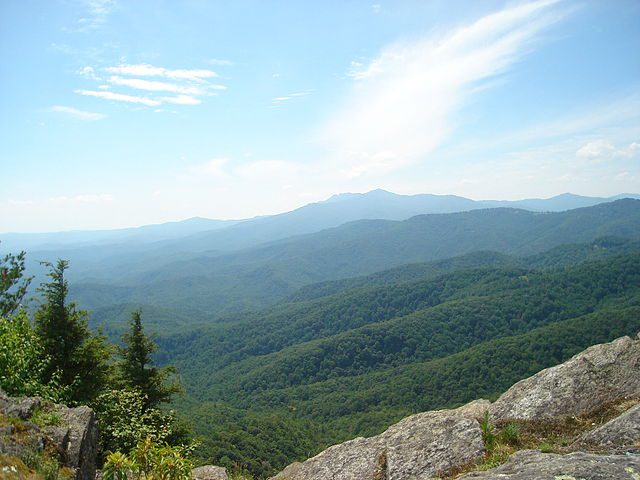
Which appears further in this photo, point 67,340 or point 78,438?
point 67,340

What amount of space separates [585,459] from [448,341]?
158 metres

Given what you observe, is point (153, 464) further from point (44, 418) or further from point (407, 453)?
point (407, 453)

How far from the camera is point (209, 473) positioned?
1032cm

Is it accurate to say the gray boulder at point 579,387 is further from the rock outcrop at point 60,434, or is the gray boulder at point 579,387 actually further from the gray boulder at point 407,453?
the rock outcrop at point 60,434

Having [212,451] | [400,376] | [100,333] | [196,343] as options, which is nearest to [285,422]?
[212,451]

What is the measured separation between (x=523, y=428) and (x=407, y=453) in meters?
2.59

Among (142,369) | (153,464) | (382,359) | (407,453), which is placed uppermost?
(153,464)

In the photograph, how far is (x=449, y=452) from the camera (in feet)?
24.9

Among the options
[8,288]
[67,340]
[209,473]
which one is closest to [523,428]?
[209,473]

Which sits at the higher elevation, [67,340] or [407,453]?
[67,340]

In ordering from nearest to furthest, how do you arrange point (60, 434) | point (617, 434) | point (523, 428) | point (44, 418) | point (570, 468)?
point (570, 468), point (617, 434), point (60, 434), point (44, 418), point (523, 428)

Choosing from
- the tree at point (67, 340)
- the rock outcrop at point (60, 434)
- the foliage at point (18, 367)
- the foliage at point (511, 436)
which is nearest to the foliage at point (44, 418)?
the rock outcrop at point (60, 434)

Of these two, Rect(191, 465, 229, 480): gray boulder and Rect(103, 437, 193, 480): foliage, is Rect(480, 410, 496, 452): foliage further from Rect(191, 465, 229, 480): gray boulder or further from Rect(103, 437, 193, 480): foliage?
Rect(191, 465, 229, 480): gray boulder

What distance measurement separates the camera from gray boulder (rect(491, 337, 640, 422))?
8.05 meters
